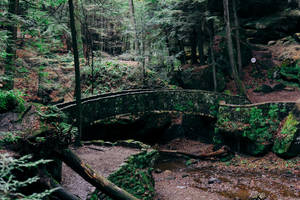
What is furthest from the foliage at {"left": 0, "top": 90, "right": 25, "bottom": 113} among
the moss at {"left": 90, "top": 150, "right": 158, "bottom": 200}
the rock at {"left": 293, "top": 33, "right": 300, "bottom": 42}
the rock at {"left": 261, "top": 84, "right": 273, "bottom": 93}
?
the rock at {"left": 293, "top": 33, "right": 300, "bottom": 42}

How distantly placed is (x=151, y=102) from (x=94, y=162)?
619 centimetres

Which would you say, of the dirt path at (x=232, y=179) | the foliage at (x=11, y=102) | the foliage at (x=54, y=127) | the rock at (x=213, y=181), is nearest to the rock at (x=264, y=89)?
the dirt path at (x=232, y=179)

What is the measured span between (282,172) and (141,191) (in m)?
6.56

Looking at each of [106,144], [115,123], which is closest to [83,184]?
[106,144]

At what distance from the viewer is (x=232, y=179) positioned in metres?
9.75

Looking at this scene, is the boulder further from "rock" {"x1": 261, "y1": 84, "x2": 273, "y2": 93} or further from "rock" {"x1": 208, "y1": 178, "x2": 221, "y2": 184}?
"rock" {"x1": 208, "y1": 178, "x2": 221, "y2": 184}

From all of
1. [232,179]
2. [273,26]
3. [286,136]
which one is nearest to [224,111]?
[286,136]

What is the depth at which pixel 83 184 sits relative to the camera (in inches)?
237

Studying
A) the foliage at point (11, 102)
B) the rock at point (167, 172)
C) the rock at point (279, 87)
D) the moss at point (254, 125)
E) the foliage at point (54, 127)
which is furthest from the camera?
the rock at point (279, 87)

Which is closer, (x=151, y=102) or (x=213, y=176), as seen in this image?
(x=213, y=176)

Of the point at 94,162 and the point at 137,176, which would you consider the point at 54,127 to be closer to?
the point at 94,162

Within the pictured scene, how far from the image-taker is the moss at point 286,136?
10.2 meters

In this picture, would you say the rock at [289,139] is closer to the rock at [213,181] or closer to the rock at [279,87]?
the rock at [213,181]

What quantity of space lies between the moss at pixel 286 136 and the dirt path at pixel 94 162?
23.7 feet
